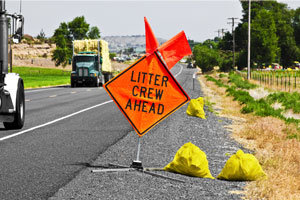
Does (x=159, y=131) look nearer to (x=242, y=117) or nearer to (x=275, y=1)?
(x=242, y=117)

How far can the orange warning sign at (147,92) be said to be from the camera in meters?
7.75

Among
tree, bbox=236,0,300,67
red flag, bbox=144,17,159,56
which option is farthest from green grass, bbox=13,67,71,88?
tree, bbox=236,0,300,67

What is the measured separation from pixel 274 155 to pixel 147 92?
2803 millimetres

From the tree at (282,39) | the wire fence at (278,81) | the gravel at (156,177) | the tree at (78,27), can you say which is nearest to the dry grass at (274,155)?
the gravel at (156,177)

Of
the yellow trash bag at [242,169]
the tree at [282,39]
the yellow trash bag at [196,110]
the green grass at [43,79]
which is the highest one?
the tree at [282,39]

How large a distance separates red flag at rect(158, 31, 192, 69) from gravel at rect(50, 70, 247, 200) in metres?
1.70

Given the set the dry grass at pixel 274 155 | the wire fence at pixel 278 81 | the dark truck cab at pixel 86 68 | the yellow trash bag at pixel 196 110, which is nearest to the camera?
the dry grass at pixel 274 155

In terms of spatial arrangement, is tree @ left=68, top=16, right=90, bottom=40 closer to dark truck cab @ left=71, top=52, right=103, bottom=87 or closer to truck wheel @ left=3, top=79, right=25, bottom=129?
dark truck cab @ left=71, top=52, right=103, bottom=87

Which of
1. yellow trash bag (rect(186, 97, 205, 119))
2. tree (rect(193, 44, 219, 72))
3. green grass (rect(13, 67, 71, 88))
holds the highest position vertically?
tree (rect(193, 44, 219, 72))

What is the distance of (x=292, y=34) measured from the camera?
112 m

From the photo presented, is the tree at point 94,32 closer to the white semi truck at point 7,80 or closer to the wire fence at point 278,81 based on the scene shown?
the wire fence at point 278,81

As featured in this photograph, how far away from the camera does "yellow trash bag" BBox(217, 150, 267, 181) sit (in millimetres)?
7098

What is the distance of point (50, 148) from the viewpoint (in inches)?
388

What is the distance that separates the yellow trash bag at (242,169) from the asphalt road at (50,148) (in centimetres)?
225
